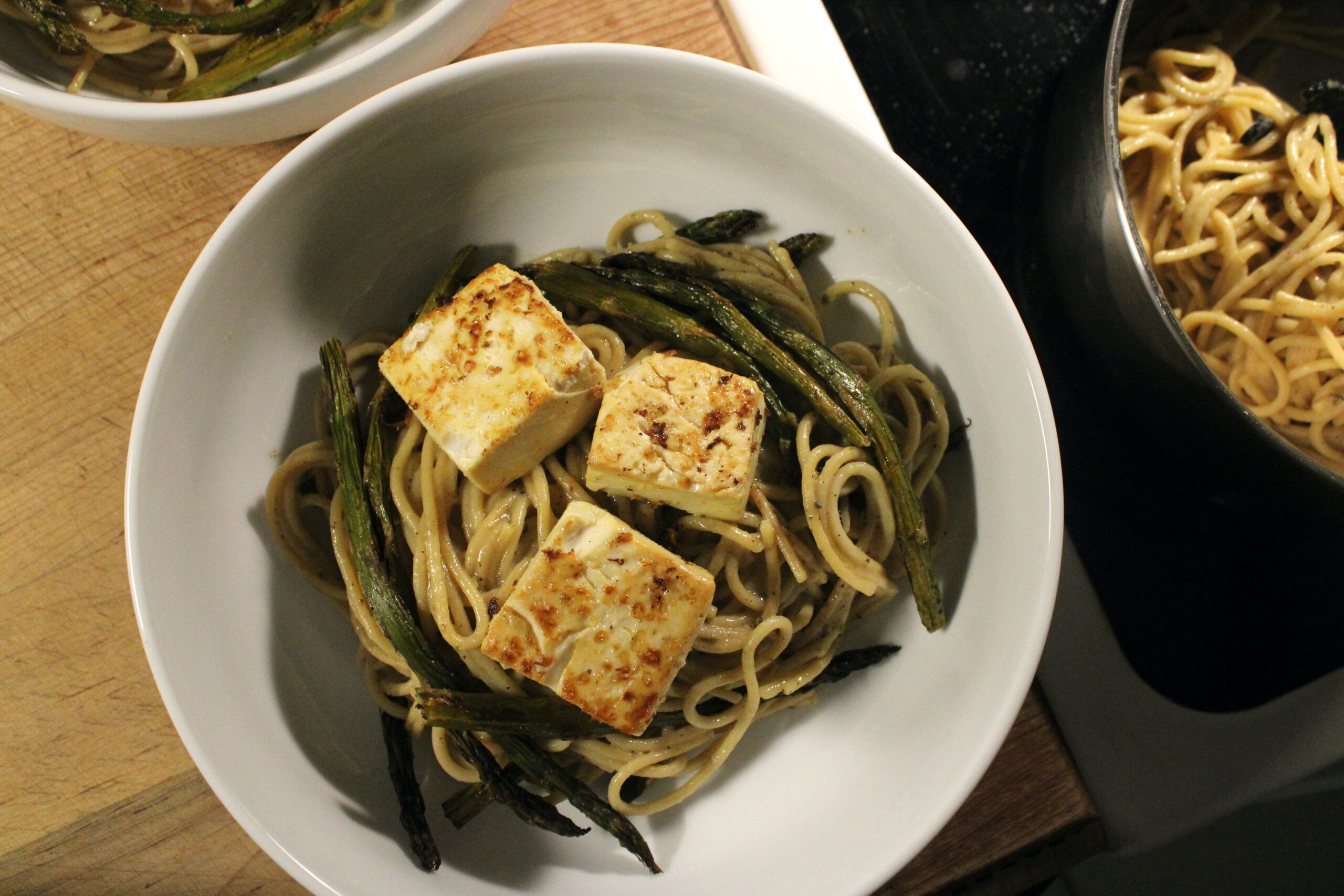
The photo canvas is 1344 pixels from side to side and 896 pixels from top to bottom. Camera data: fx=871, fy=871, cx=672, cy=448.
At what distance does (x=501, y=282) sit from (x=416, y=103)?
1.20ft

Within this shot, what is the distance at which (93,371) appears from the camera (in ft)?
6.59

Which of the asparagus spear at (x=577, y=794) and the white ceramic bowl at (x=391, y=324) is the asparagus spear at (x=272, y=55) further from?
the asparagus spear at (x=577, y=794)

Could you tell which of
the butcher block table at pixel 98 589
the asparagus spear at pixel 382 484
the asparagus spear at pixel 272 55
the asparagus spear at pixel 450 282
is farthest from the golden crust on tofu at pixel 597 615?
the asparagus spear at pixel 272 55

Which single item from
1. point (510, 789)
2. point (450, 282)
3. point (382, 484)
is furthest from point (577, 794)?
point (450, 282)

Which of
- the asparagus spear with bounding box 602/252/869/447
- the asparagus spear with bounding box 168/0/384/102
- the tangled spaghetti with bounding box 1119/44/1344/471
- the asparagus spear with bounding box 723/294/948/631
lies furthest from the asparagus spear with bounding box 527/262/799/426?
the tangled spaghetti with bounding box 1119/44/1344/471

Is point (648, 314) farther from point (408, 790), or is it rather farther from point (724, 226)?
point (408, 790)

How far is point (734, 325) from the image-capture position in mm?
1863

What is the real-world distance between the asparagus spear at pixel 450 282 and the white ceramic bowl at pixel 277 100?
14.8 inches

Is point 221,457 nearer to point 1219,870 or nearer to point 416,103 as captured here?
point 416,103

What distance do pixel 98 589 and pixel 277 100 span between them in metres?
1.18

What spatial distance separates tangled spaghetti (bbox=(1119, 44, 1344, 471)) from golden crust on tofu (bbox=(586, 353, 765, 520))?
1687 mm

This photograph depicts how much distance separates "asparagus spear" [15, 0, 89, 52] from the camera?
1.89m

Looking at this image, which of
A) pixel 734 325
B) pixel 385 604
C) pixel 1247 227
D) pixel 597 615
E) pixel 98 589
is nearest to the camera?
pixel 597 615

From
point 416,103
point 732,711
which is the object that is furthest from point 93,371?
point 732,711
